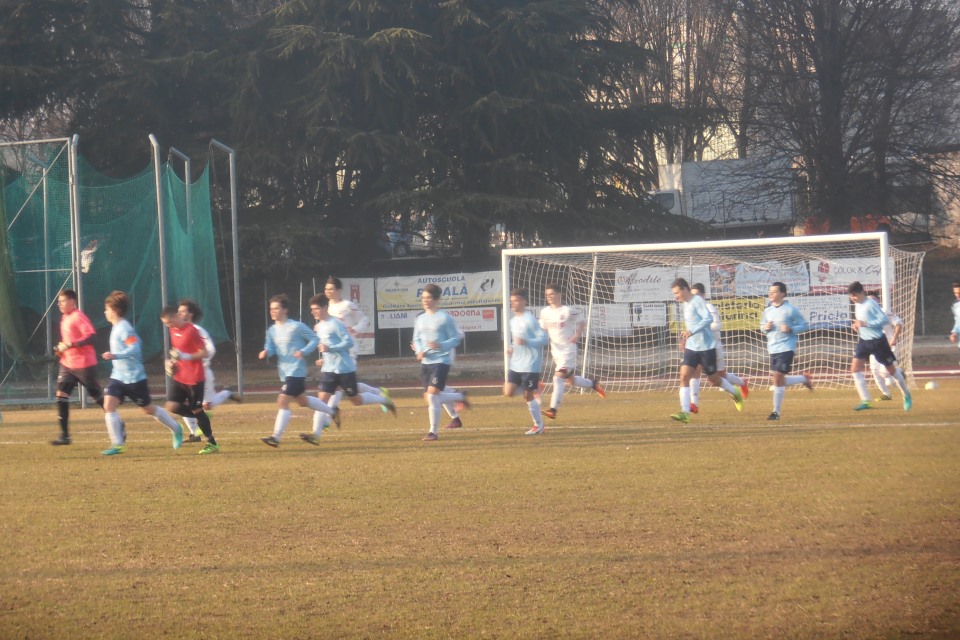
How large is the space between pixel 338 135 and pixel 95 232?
31.8ft

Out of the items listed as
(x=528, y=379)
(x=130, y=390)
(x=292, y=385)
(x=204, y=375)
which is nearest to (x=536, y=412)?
(x=528, y=379)

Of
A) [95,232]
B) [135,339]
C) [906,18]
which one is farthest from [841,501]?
[906,18]

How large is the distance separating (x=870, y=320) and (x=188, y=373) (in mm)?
9261

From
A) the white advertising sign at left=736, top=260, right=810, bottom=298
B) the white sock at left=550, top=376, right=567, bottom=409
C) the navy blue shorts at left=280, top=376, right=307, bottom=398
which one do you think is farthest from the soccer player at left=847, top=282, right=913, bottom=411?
the white advertising sign at left=736, top=260, right=810, bottom=298

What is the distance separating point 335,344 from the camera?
1254 centimetres

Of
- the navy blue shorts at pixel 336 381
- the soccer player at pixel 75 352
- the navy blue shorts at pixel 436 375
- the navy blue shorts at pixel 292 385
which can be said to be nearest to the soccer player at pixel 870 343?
the navy blue shorts at pixel 436 375

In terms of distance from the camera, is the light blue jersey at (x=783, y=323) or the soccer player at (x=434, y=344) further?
the light blue jersey at (x=783, y=323)

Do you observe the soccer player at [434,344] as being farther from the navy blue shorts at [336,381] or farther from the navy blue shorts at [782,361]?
the navy blue shorts at [782,361]

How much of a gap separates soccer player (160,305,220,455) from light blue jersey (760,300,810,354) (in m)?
7.35

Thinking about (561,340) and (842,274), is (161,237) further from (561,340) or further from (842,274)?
(842,274)

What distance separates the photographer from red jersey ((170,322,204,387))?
11.8 metres

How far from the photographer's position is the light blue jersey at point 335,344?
12.5 metres

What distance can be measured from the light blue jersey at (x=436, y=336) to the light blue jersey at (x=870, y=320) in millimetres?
5994

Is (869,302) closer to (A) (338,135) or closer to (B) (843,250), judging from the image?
(B) (843,250)
